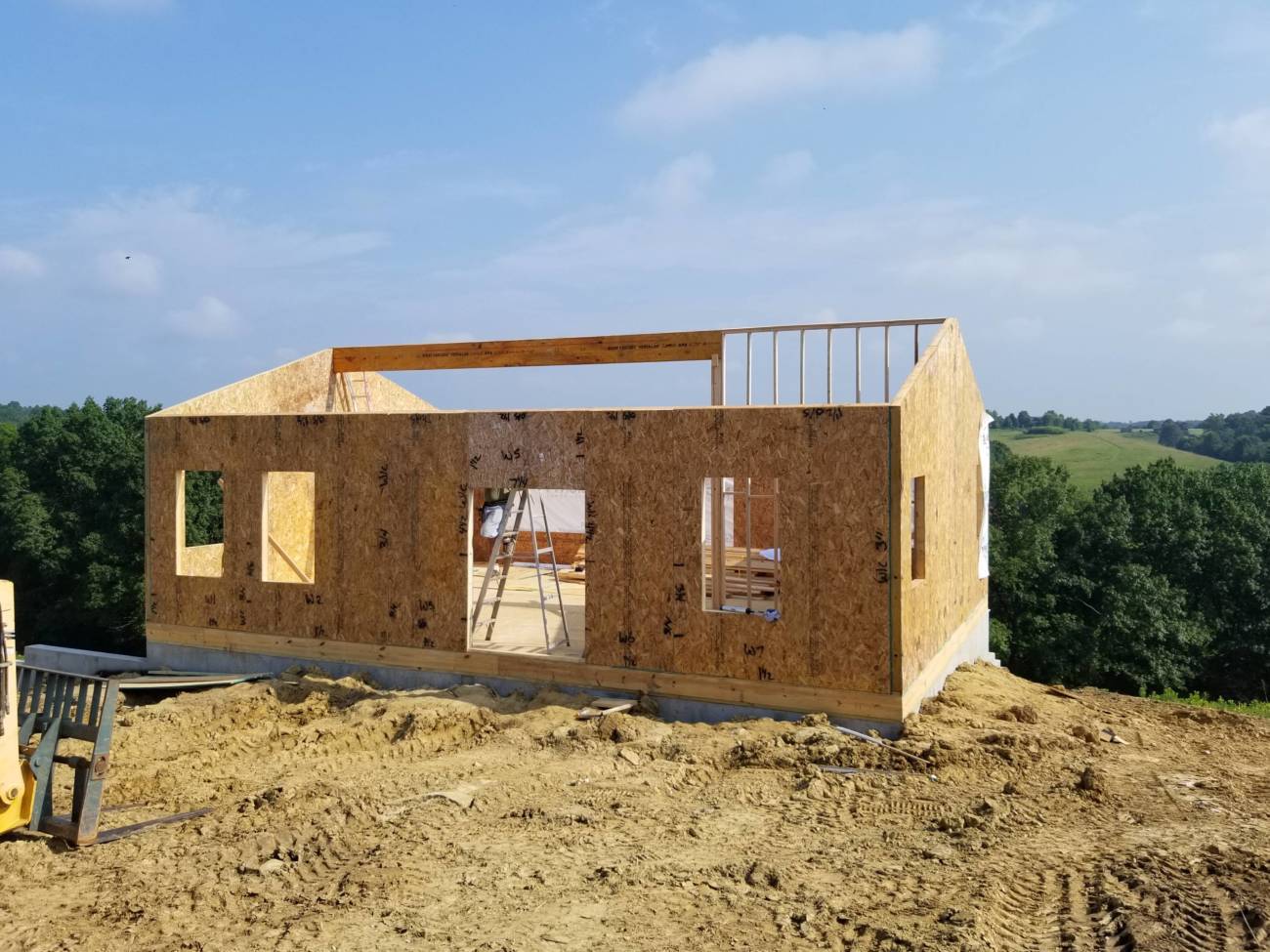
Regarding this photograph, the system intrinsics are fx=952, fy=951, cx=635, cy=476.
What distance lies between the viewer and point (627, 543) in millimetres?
9727

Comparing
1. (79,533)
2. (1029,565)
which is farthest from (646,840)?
(79,533)

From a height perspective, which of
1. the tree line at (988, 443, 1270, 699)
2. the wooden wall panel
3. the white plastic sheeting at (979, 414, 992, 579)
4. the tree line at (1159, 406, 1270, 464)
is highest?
the tree line at (1159, 406, 1270, 464)

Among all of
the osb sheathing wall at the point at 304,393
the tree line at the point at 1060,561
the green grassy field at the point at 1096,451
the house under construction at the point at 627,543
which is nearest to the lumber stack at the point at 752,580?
the house under construction at the point at 627,543

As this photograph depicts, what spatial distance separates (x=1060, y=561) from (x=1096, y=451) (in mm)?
42304

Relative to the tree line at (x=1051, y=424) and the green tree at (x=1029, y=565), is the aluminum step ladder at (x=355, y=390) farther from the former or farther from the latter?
the tree line at (x=1051, y=424)

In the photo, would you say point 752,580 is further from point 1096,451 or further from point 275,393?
point 1096,451

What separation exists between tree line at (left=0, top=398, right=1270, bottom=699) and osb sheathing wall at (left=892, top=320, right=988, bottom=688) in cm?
1456

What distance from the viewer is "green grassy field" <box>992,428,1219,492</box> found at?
57.2 m

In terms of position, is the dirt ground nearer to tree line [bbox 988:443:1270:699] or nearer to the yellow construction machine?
the yellow construction machine

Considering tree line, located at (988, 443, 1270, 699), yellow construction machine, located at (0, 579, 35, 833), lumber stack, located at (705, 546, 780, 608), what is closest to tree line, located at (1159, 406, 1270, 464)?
tree line, located at (988, 443, 1270, 699)

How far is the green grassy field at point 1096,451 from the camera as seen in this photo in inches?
2252

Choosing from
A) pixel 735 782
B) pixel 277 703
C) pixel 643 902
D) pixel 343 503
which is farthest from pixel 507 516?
pixel 643 902

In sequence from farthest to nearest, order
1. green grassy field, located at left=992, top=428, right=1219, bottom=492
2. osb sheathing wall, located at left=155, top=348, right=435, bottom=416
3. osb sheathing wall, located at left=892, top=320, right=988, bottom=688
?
1. green grassy field, located at left=992, top=428, right=1219, bottom=492
2. osb sheathing wall, located at left=155, top=348, right=435, bottom=416
3. osb sheathing wall, located at left=892, top=320, right=988, bottom=688

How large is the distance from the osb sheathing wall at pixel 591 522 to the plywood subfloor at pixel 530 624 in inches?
20.8
